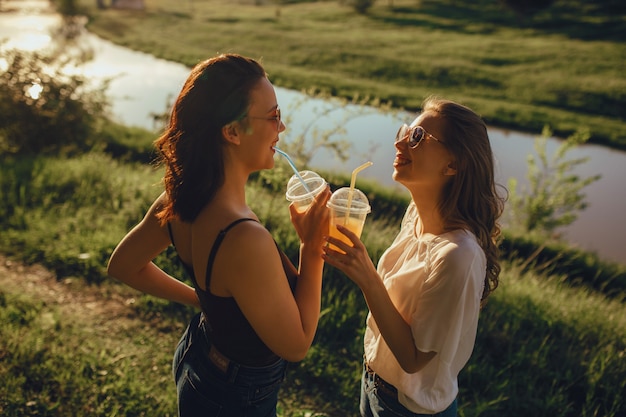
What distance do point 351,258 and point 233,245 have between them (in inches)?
17.4

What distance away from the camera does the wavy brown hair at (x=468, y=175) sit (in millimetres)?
2041

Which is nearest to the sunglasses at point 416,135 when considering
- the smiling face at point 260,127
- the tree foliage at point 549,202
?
the smiling face at point 260,127

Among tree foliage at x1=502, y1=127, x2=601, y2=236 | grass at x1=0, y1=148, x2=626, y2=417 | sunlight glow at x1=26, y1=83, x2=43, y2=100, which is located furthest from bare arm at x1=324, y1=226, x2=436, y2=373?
sunlight glow at x1=26, y1=83, x2=43, y2=100

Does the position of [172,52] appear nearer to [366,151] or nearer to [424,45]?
[424,45]

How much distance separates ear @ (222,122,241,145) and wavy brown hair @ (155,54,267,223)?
0.6 inches

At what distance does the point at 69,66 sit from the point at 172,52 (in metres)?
13.7

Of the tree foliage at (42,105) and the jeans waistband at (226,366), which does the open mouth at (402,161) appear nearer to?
the jeans waistband at (226,366)

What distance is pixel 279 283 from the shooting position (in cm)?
165

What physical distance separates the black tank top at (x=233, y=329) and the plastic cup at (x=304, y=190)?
0.72ft

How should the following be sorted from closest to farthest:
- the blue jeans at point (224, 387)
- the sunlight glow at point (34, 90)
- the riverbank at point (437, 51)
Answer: the blue jeans at point (224, 387), the sunlight glow at point (34, 90), the riverbank at point (437, 51)

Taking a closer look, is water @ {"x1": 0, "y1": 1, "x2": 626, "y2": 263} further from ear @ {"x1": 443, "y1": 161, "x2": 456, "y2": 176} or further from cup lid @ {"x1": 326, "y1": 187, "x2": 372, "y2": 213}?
cup lid @ {"x1": 326, "y1": 187, "x2": 372, "y2": 213}

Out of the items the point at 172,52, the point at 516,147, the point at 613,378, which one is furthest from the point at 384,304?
the point at 172,52

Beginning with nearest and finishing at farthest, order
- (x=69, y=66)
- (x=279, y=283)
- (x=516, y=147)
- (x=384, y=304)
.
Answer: (x=279, y=283) → (x=384, y=304) → (x=69, y=66) → (x=516, y=147)

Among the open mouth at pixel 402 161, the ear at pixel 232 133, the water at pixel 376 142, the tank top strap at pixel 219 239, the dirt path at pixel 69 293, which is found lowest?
the water at pixel 376 142
